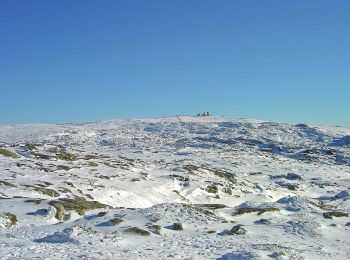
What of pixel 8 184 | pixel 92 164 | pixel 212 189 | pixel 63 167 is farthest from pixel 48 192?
pixel 92 164

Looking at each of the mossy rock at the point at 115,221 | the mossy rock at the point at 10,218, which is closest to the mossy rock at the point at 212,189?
the mossy rock at the point at 115,221

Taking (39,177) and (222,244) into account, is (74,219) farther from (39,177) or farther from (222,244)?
(39,177)

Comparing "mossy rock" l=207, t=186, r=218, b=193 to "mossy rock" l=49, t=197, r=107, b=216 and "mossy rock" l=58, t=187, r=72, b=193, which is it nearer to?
"mossy rock" l=58, t=187, r=72, b=193

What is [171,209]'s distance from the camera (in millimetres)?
27250

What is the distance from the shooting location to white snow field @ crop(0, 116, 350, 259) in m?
19.2

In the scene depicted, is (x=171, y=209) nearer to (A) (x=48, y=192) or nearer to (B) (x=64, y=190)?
(A) (x=48, y=192)

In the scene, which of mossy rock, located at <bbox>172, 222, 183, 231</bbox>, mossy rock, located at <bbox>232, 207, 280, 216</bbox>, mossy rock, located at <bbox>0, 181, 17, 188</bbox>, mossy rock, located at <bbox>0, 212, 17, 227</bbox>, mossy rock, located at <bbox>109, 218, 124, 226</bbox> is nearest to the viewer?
mossy rock, located at <bbox>0, 212, 17, 227</bbox>

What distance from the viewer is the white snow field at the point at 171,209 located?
19.2 meters

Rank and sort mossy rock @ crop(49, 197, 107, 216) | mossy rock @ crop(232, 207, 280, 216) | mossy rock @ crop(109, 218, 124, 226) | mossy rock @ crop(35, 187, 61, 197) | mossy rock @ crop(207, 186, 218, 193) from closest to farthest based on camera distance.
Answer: mossy rock @ crop(109, 218, 124, 226) < mossy rock @ crop(49, 197, 107, 216) < mossy rock @ crop(232, 207, 280, 216) < mossy rock @ crop(35, 187, 61, 197) < mossy rock @ crop(207, 186, 218, 193)

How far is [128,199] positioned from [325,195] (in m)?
26.7

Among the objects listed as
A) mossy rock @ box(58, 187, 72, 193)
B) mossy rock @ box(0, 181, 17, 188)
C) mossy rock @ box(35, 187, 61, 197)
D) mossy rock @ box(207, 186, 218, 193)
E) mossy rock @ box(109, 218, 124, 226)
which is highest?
mossy rock @ box(0, 181, 17, 188)

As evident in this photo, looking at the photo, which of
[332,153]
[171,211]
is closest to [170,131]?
[332,153]

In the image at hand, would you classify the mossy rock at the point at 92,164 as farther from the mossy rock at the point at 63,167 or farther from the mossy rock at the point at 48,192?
the mossy rock at the point at 48,192

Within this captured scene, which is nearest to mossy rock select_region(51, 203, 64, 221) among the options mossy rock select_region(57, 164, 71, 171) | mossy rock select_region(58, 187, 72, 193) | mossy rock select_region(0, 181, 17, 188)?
mossy rock select_region(0, 181, 17, 188)
